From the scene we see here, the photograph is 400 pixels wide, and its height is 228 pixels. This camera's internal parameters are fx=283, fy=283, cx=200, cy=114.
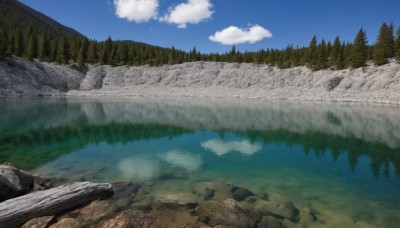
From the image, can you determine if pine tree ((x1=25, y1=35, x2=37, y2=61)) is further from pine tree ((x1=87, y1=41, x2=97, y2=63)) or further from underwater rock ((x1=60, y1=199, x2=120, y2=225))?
underwater rock ((x1=60, y1=199, x2=120, y2=225))

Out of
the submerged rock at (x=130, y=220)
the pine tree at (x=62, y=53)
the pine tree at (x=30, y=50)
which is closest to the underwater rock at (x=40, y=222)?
the submerged rock at (x=130, y=220)

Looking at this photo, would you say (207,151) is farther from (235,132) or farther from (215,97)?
(215,97)

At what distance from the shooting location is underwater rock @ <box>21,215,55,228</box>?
10000mm

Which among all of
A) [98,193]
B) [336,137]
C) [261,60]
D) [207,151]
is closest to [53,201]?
[98,193]

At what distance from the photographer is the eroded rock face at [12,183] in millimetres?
11828

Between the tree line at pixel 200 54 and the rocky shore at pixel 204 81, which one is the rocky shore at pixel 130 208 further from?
the tree line at pixel 200 54

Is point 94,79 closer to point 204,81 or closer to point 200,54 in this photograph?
point 204,81

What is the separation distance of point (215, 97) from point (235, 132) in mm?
59942

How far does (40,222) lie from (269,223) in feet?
28.6

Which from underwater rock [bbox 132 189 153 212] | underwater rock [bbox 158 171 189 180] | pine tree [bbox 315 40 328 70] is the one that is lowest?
underwater rock [bbox 158 171 189 180]

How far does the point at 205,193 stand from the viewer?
583 inches

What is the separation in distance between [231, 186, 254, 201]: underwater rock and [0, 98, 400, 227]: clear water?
0.94m

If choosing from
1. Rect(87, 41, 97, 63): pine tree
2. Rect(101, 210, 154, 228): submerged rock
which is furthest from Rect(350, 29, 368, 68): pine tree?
Rect(87, 41, 97, 63): pine tree

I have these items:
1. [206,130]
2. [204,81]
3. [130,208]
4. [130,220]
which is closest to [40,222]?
[130,220]
